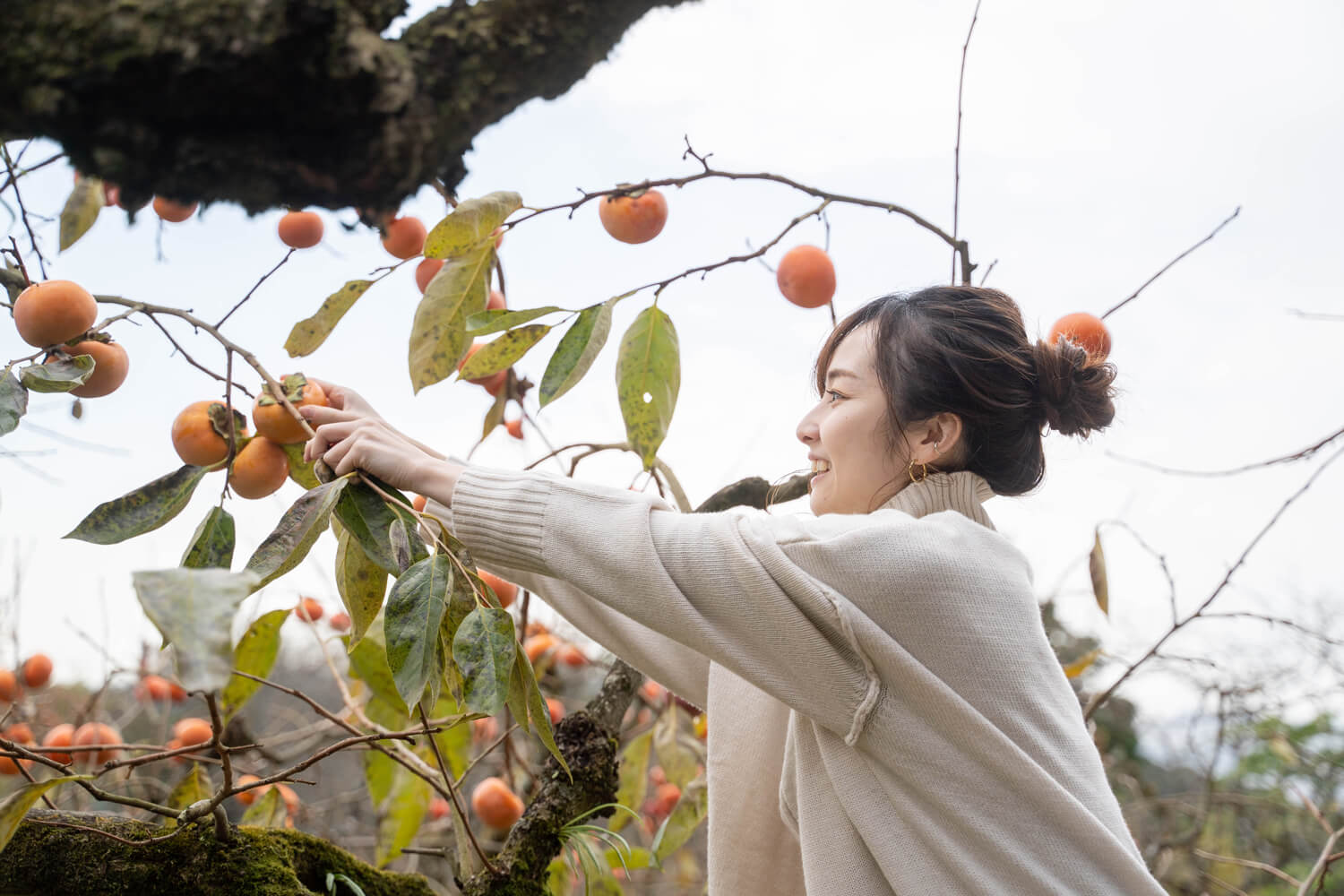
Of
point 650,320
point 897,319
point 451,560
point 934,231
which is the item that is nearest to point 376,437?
point 451,560

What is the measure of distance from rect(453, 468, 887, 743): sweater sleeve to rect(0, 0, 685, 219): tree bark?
43 centimetres

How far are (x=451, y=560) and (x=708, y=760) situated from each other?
50 centimetres

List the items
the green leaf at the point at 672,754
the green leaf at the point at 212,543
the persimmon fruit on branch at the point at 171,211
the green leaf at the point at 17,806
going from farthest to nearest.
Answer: the green leaf at the point at 672,754 → the persimmon fruit on branch at the point at 171,211 → the green leaf at the point at 212,543 → the green leaf at the point at 17,806

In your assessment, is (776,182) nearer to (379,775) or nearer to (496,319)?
(496,319)

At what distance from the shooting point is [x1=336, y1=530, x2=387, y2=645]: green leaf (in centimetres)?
90

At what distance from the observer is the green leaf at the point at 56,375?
2.80 feet

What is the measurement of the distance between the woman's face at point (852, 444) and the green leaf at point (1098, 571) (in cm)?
38

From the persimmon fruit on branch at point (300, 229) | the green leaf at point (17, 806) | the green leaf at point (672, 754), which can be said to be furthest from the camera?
the green leaf at point (672, 754)

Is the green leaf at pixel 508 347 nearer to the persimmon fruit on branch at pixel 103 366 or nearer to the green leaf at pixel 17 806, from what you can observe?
the persimmon fruit on branch at pixel 103 366

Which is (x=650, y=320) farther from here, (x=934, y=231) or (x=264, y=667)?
(x=264, y=667)

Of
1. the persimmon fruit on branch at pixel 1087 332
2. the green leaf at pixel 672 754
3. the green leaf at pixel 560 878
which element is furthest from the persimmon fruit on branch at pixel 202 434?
the persimmon fruit on branch at pixel 1087 332

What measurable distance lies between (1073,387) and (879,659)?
47 centimetres

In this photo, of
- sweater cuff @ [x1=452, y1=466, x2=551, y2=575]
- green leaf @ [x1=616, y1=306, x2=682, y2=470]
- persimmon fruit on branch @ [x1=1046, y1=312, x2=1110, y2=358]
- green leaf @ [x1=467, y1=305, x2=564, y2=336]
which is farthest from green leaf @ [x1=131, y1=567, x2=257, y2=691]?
persimmon fruit on branch @ [x1=1046, y1=312, x2=1110, y2=358]

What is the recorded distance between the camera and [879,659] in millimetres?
894
